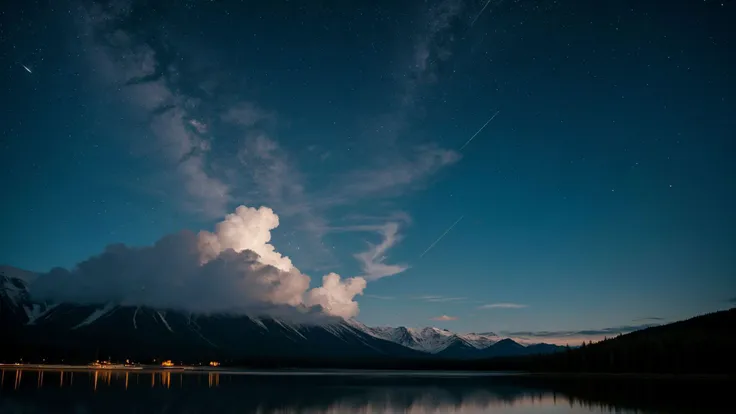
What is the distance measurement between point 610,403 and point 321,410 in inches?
1456

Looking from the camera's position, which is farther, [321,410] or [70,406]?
[321,410]

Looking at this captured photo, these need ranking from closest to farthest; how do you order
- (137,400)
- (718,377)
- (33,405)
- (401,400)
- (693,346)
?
(33,405) → (137,400) → (401,400) → (718,377) → (693,346)

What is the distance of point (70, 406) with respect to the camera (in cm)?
5319

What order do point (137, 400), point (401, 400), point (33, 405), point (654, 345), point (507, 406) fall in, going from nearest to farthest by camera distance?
point (33, 405)
point (137, 400)
point (507, 406)
point (401, 400)
point (654, 345)

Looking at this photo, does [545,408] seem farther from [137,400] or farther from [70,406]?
[70,406]

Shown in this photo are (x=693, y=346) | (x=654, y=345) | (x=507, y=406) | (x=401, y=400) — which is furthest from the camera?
(x=654, y=345)

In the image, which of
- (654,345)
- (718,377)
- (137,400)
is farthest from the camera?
(654,345)

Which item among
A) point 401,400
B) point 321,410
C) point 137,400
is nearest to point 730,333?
point 401,400

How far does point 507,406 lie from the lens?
6688 centimetres

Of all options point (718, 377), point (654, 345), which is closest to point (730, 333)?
point (654, 345)

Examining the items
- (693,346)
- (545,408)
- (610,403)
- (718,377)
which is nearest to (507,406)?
(545,408)

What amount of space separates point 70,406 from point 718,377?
164 metres

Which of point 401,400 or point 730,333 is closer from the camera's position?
point 401,400

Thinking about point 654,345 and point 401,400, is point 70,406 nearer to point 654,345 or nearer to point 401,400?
point 401,400
